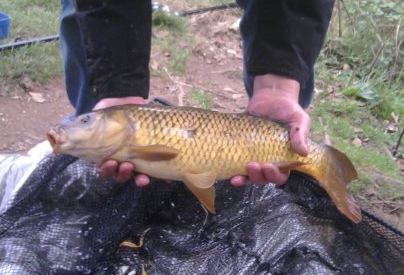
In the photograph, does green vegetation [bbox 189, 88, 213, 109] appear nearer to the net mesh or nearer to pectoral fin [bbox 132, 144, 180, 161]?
the net mesh

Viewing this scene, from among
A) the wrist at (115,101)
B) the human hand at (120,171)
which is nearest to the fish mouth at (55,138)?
the human hand at (120,171)

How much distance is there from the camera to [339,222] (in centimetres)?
194

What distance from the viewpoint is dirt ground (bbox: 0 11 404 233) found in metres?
2.74

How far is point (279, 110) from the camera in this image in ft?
6.61

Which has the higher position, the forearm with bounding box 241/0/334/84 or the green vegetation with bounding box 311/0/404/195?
the forearm with bounding box 241/0/334/84

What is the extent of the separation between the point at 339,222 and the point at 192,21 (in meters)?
2.55

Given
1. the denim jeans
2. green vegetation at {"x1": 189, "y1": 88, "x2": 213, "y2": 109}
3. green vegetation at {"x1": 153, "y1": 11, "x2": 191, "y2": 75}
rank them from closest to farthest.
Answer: the denim jeans < green vegetation at {"x1": 189, "y1": 88, "x2": 213, "y2": 109} < green vegetation at {"x1": 153, "y1": 11, "x2": 191, "y2": 75}

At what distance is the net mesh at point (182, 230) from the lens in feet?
5.65

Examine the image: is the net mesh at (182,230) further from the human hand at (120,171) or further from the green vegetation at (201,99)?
the green vegetation at (201,99)

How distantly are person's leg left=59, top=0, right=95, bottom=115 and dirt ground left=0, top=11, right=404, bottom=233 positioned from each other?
0.45m

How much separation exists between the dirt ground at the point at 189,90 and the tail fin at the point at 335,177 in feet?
2.07

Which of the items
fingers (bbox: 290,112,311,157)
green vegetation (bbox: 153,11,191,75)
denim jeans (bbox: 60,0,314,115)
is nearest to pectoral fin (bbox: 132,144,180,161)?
fingers (bbox: 290,112,311,157)

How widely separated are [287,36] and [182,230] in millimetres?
643

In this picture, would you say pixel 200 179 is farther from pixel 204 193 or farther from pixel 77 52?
pixel 77 52
